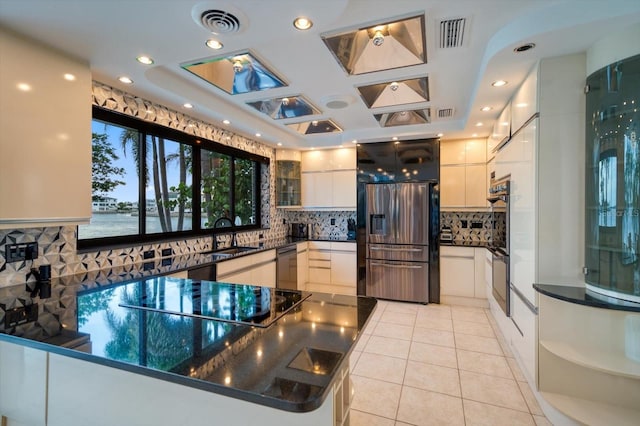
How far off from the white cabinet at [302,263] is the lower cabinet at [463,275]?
6.62 ft

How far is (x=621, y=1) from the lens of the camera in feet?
5.03

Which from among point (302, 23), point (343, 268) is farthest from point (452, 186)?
point (302, 23)

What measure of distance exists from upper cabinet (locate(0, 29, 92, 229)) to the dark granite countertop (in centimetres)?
51

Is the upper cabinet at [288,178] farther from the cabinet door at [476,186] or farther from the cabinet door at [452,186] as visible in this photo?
the cabinet door at [476,186]

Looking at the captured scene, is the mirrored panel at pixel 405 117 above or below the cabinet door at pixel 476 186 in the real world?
above

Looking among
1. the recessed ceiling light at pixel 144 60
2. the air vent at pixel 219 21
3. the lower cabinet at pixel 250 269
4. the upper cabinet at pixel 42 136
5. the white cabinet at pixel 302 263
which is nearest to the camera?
the air vent at pixel 219 21

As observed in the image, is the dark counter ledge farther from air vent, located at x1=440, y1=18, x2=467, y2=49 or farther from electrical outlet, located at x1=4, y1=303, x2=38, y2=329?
electrical outlet, located at x1=4, y1=303, x2=38, y2=329

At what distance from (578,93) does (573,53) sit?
0.84ft

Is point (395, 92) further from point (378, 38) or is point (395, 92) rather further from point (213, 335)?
point (213, 335)

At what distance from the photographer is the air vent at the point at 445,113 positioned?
3.29 m

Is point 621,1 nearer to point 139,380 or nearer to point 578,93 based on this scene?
point 578,93

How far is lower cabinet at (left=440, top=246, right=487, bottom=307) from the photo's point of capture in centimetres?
401

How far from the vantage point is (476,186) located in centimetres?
415

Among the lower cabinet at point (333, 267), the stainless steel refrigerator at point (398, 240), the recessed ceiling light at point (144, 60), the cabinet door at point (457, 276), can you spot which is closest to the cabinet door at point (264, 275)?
the lower cabinet at point (333, 267)
